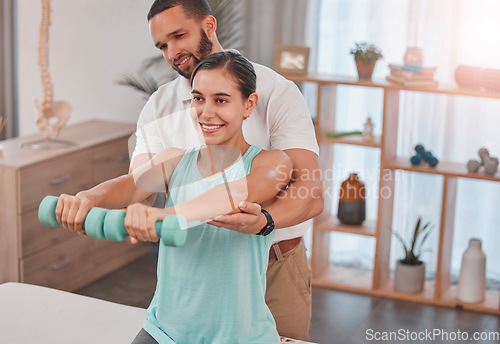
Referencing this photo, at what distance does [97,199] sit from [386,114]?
7.47 ft

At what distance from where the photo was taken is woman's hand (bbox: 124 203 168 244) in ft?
3.93

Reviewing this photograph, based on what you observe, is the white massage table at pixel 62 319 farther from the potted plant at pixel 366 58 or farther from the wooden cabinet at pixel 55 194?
the potted plant at pixel 366 58

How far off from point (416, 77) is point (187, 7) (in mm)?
1985

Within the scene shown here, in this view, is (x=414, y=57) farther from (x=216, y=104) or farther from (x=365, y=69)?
(x=216, y=104)

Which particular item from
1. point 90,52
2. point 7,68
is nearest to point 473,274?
point 90,52

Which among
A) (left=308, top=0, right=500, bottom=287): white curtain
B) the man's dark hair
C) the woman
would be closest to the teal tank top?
the woman

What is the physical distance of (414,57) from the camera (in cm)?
330

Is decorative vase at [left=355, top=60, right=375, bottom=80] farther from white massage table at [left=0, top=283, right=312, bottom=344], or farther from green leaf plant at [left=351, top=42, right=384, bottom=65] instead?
white massage table at [left=0, top=283, right=312, bottom=344]

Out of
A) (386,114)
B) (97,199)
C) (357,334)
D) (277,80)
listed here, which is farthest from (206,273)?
(386,114)

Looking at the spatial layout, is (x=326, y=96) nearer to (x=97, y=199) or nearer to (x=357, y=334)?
(x=357, y=334)

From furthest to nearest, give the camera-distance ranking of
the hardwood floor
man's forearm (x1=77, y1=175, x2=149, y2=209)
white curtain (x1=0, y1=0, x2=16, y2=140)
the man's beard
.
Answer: white curtain (x1=0, y1=0, x2=16, y2=140)
the hardwood floor
the man's beard
man's forearm (x1=77, y1=175, x2=149, y2=209)

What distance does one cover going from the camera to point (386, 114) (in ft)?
11.0

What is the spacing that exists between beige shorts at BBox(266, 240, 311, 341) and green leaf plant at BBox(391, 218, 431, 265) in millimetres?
1517

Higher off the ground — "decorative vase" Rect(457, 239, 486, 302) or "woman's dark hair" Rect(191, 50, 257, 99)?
"woman's dark hair" Rect(191, 50, 257, 99)
